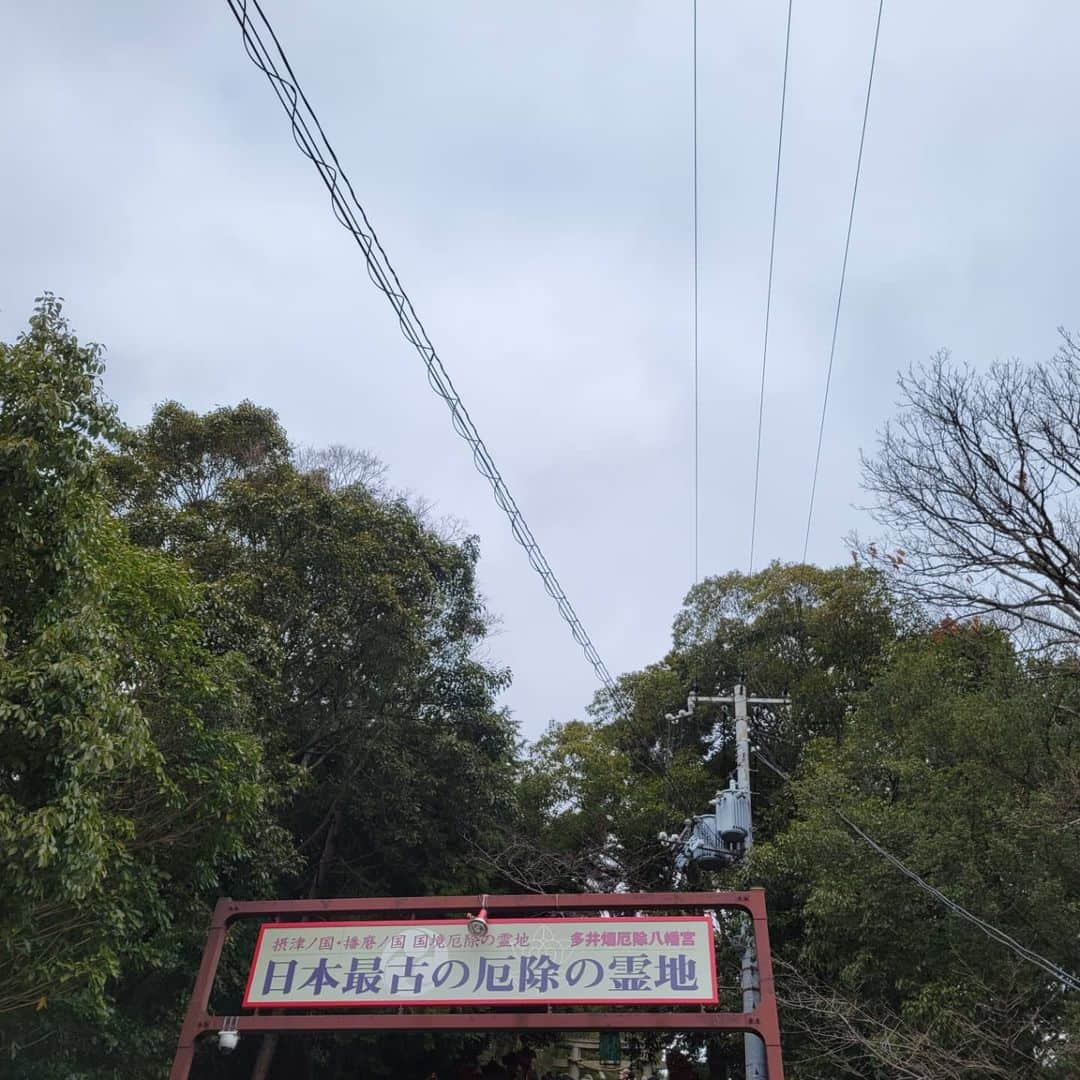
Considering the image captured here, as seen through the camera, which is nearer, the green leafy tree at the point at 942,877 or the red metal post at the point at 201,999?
the red metal post at the point at 201,999

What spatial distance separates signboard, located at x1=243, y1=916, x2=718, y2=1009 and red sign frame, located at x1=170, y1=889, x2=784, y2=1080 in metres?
0.11

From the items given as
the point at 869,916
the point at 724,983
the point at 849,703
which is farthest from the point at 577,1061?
the point at 869,916

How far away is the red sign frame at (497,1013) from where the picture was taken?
19.8 feet

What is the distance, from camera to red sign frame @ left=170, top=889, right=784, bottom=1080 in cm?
604

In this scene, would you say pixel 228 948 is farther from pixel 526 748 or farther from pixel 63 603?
pixel 526 748

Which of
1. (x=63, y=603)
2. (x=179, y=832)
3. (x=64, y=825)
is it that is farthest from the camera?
(x=179, y=832)

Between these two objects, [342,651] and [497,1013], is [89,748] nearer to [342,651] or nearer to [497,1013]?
[497,1013]

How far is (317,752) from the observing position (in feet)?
43.7

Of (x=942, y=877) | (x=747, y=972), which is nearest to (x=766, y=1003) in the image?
(x=747, y=972)

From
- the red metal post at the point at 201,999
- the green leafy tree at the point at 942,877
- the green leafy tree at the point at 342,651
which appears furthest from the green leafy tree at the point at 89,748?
the green leafy tree at the point at 942,877

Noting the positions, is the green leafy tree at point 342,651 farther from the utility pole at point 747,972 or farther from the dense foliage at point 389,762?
the utility pole at point 747,972

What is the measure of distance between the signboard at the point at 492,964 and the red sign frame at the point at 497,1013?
113mm

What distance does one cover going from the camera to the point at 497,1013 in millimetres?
6449

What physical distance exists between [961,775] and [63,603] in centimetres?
969
